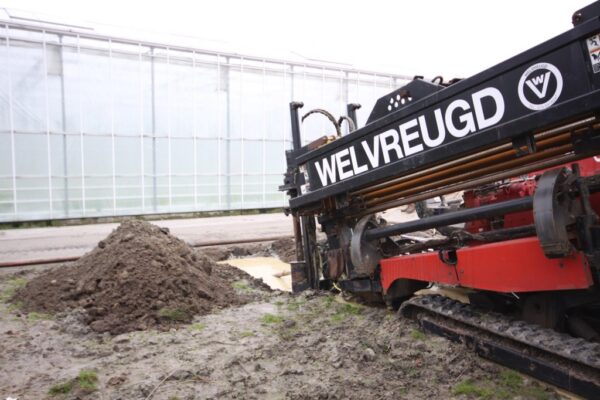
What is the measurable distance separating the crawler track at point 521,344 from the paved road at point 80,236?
26.0ft

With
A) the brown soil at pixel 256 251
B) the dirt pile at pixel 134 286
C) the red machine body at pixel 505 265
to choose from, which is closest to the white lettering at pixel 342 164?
A: the red machine body at pixel 505 265

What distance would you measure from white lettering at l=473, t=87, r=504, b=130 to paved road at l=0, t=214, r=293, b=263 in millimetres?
8533

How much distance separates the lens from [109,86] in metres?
17.1

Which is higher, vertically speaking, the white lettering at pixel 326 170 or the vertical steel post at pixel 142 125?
the vertical steel post at pixel 142 125

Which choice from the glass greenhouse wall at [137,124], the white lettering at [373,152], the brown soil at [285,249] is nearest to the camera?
the white lettering at [373,152]

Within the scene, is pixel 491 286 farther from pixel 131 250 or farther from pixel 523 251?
pixel 131 250

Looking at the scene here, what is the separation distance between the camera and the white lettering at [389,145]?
11.8 feet

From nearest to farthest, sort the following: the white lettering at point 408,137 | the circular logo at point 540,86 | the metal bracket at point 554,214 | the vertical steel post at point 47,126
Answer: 1. the circular logo at point 540,86
2. the metal bracket at point 554,214
3. the white lettering at point 408,137
4. the vertical steel post at point 47,126

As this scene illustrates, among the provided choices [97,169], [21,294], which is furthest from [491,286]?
[97,169]

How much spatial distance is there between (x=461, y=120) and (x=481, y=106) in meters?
0.17

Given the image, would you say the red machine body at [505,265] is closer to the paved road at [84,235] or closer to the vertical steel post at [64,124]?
the paved road at [84,235]

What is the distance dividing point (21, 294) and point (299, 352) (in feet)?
A: 12.6

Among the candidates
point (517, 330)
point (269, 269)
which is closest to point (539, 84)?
point (517, 330)

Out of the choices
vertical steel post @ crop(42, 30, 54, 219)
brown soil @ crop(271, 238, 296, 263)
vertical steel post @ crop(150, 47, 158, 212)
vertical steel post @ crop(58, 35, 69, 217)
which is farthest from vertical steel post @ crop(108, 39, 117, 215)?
brown soil @ crop(271, 238, 296, 263)
